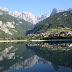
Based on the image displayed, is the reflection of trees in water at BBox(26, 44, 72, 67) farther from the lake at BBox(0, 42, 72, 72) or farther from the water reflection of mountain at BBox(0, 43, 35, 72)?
the water reflection of mountain at BBox(0, 43, 35, 72)

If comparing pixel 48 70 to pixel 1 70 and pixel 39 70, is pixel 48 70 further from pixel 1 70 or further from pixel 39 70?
pixel 1 70

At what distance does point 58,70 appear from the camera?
68.1ft

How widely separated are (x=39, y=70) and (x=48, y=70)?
1.54 meters

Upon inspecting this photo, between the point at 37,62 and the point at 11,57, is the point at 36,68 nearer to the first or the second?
the point at 37,62

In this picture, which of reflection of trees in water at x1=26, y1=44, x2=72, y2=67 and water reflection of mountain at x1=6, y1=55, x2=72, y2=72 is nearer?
water reflection of mountain at x1=6, y1=55, x2=72, y2=72

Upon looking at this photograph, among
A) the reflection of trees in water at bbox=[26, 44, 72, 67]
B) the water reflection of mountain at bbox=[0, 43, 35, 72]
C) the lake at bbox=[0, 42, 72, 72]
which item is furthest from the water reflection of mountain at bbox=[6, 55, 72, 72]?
the reflection of trees in water at bbox=[26, 44, 72, 67]

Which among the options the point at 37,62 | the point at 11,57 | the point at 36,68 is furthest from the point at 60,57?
the point at 11,57

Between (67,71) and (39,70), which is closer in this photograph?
(67,71)

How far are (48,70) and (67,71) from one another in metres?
3.14

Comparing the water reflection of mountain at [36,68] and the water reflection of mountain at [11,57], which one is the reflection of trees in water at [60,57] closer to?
the water reflection of mountain at [36,68]

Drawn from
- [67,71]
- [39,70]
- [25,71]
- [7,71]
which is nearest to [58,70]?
[67,71]

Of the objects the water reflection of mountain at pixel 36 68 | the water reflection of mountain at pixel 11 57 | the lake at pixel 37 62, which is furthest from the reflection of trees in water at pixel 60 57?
the water reflection of mountain at pixel 11 57

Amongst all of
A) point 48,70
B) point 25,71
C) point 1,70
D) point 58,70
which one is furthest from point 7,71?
point 58,70

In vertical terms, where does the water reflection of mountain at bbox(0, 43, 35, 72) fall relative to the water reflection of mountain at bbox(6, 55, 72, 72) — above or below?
above
